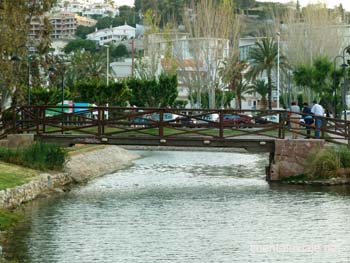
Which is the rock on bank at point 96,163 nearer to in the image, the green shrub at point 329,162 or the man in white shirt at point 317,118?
the green shrub at point 329,162

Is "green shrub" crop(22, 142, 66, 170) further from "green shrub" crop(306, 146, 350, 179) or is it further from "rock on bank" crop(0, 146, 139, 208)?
"green shrub" crop(306, 146, 350, 179)

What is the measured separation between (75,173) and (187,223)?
15.4 metres

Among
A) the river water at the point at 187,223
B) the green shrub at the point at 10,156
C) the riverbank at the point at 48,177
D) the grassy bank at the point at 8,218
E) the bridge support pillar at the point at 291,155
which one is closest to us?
the river water at the point at 187,223

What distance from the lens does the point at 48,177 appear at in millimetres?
38688

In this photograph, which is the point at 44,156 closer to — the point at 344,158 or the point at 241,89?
the point at 344,158

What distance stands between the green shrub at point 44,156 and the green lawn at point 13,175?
103 centimetres

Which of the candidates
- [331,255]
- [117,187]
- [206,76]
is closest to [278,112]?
[117,187]

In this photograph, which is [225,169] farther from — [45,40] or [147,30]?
[147,30]

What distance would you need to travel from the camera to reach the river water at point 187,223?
79.0 ft

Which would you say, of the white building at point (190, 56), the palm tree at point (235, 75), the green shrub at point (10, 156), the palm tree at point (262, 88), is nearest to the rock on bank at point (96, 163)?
the green shrub at point (10, 156)

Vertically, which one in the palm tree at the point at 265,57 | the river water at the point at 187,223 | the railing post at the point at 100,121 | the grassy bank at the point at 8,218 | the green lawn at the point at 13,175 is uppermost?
the palm tree at the point at 265,57

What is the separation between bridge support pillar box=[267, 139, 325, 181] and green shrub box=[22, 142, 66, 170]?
827 cm

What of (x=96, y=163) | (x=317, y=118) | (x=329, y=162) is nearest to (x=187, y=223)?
(x=329, y=162)

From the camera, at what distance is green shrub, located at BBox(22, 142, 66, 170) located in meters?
40.2
